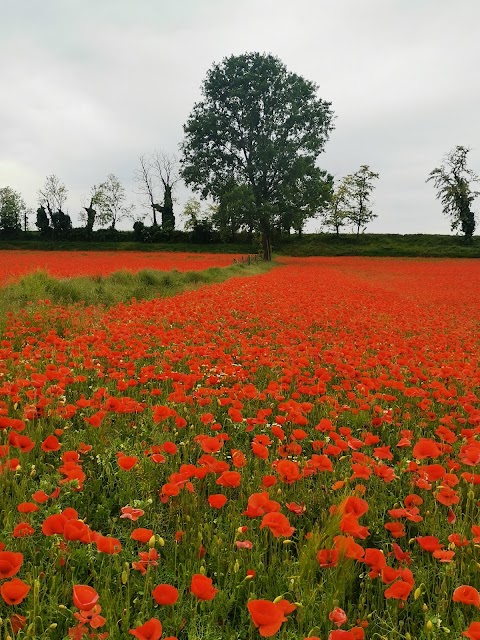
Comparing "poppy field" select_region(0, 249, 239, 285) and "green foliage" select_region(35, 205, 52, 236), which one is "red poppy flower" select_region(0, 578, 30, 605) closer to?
"poppy field" select_region(0, 249, 239, 285)

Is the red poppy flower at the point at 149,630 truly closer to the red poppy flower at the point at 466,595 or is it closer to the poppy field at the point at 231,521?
the poppy field at the point at 231,521

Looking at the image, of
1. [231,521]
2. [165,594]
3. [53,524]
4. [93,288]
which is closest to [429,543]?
[231,521]

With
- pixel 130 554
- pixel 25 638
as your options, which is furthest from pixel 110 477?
pixel 25 638

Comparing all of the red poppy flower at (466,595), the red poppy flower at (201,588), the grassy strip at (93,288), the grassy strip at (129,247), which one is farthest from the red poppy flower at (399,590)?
the grassy strip at (129,247)

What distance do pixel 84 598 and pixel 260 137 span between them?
125 ft

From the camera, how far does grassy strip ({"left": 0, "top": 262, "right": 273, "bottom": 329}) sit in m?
9.87

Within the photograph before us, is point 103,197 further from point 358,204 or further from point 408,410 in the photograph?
point 408,410

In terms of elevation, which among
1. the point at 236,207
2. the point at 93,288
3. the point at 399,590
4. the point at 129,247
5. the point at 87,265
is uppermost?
the point at 236,207

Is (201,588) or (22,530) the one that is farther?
(22,530)

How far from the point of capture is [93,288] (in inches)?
474

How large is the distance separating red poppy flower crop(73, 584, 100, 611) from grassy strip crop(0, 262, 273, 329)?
669 cm

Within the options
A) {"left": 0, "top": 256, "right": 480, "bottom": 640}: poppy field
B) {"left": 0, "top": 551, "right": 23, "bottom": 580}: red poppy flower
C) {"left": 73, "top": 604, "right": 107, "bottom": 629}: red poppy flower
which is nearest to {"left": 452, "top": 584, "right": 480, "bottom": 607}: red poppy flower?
{"left": 0, "top": 256, "right": 480, "bottom": 640}: poppy field

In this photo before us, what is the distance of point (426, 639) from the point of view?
1667mm

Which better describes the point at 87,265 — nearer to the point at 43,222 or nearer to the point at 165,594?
the point at 165,594
